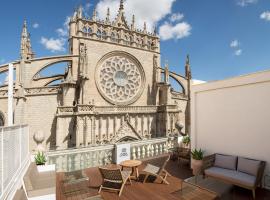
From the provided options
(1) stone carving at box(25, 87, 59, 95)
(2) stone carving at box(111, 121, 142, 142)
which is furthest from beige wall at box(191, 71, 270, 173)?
(1) stone carving at box(25, 87, 59, 95)

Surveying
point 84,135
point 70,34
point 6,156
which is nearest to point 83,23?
point 70,34

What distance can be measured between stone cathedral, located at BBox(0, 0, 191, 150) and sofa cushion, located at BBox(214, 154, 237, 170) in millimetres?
7396

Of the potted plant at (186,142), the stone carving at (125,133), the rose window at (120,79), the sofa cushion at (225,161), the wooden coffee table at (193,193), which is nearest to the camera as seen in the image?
the wooden coffee table at (193,193)

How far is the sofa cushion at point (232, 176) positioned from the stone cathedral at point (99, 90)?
7.95 m

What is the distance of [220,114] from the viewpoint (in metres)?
7.01

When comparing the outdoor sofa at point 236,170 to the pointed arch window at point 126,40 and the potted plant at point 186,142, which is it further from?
the pointed arch window at point 126,40

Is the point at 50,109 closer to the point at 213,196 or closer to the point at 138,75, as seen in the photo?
the point at 138,75

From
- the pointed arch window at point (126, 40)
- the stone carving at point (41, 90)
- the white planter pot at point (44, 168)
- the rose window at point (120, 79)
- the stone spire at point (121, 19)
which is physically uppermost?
the stone spire at point (121, 19)

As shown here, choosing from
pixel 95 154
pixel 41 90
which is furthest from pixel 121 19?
pixel 95 154

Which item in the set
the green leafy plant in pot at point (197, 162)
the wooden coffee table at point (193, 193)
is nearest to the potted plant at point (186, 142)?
the green leafy plant in pot at point (197, 162)

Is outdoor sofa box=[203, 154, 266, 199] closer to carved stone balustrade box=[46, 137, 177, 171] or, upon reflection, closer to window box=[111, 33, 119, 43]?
carved stone balustrade box=[46, 137, 177, 171]

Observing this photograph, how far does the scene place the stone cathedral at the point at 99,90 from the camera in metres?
15.9

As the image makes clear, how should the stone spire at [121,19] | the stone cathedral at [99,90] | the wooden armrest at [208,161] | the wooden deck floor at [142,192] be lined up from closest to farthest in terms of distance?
1. the wooden deck floor at [142,192]
2. the wooden armrest at [208,161]
3. the stone cathedral at [99,90]
4. the stone spire at [121,19]

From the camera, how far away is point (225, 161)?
6340 mm
